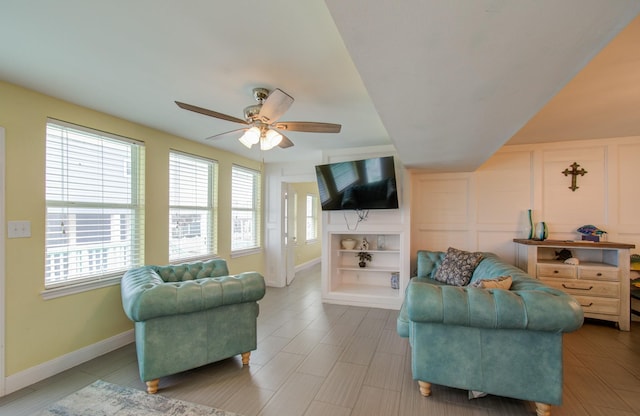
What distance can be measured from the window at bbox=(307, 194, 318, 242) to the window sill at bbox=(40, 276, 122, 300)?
188 inches

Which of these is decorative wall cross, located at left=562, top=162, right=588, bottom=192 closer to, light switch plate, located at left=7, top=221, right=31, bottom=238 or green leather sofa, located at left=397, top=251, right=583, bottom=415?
green leather sofa, located at left=397, top=251, right=583, bottom=415

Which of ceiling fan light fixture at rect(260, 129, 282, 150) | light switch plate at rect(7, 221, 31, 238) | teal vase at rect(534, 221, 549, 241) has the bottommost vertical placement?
teal vase at rect(534, 221, 549, 241)

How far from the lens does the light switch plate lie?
224cm

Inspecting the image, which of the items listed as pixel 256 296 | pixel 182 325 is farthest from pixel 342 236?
pixel 182 325

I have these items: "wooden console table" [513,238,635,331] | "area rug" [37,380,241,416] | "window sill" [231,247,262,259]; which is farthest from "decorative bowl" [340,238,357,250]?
"area rug" [37,380,241,416]

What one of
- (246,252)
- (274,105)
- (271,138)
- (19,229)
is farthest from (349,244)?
(19,229)

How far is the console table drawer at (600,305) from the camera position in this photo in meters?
3.33

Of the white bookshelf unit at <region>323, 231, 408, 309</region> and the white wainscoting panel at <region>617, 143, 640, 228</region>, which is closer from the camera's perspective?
the white wainscoting panel at <region>617, 143, 640, 228</region>

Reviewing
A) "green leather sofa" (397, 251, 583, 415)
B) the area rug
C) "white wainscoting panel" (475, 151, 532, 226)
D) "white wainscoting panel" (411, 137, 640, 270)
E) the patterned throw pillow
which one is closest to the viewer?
"green leather sofa" (397, 251, 583, 415)

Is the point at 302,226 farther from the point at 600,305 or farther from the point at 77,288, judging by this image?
the point at 600,305

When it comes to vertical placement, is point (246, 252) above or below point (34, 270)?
below

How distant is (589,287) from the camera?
3393mm

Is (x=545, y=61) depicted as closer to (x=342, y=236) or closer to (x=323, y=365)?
(x=323, y=365)

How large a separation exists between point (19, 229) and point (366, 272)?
417cm
